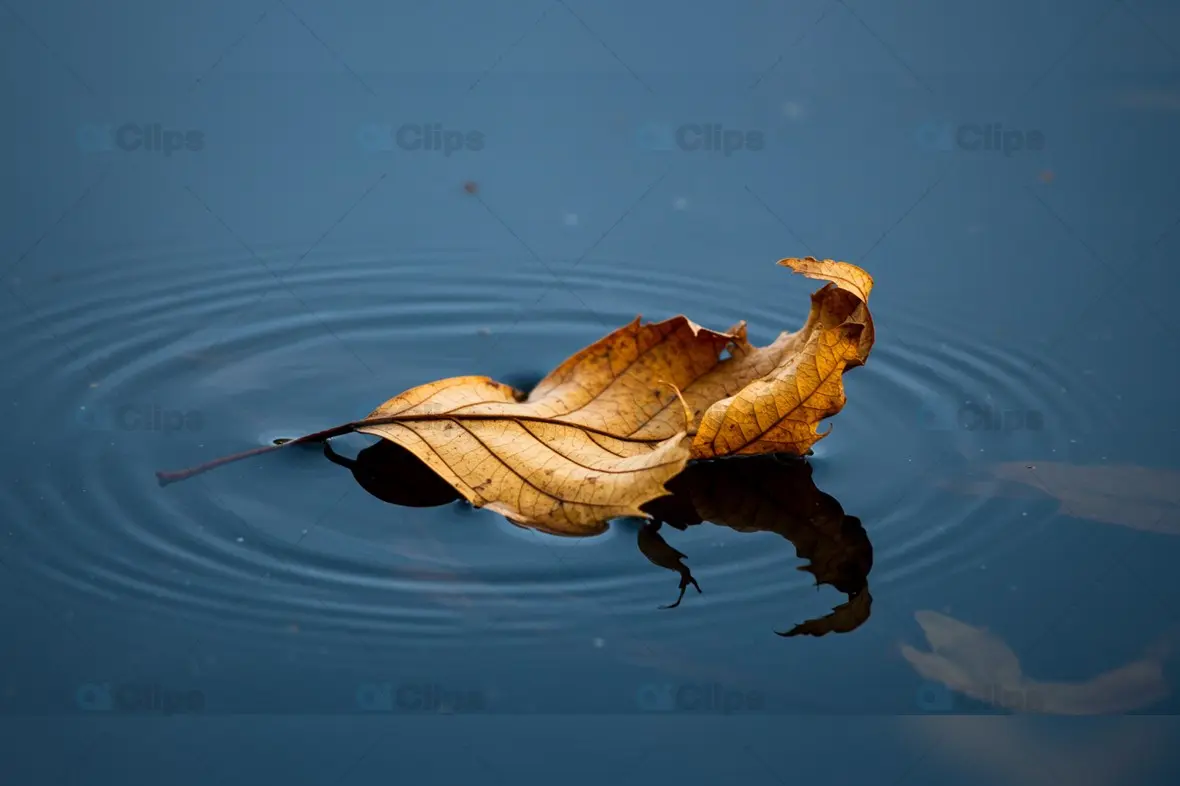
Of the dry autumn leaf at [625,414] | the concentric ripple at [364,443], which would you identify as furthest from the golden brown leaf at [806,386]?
the concentric ripple at [364,443]

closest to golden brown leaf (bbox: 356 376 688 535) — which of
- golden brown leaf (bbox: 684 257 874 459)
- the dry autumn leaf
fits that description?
the dry autumn leaf

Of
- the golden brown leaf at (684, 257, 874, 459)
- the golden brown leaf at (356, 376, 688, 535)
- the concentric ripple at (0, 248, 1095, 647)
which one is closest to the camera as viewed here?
the concentric ripple at (0, 248, 1095, 647)

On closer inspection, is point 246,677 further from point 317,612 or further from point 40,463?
point 40,463

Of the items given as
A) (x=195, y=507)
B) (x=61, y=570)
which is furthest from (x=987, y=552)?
(x=61, y=570)

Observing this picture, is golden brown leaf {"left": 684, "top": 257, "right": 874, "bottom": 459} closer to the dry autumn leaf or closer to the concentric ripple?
the dry autumn leaf

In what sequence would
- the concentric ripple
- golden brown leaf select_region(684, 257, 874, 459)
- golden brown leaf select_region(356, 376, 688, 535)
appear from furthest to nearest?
golden brown leaf select_region(684, 257, 874, 459)
golden brown leaf select_region(356, 376, 688, 535)
the concentric ripple

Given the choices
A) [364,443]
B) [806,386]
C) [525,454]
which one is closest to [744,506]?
[806,386]
